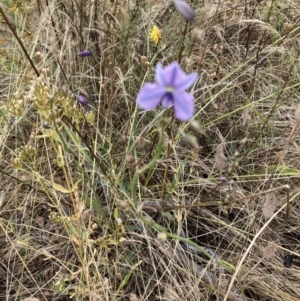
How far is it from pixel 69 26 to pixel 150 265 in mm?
853

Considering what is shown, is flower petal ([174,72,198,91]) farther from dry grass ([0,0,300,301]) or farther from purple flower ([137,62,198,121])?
dry grass ([0,0,300,301])

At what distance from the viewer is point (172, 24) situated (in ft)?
6.08

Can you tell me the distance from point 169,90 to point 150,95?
→ 0.08 feet

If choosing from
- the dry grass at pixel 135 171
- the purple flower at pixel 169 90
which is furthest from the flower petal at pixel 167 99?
the dry grass at pixel 135 171

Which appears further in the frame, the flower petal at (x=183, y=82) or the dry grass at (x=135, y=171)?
the dry grass at (x=135, y=171)

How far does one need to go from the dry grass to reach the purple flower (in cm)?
41

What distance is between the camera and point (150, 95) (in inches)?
24.7

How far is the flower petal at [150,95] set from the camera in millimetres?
620

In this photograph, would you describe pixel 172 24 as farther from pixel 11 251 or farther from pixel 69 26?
pixel 11 251

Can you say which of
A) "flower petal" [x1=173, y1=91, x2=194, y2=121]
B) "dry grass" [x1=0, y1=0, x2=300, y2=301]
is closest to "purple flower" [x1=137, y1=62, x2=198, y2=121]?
"flower petal" [x1=173, y1=91, x2=194, y2=121]

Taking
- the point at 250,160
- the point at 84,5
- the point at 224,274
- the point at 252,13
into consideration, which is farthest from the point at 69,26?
the point at 224,274

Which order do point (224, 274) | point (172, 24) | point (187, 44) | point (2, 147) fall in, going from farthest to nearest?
point (172, 24), point (187, 44), point (2, 147), point (224, 274)

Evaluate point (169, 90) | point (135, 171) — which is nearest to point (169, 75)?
point (169, 90)

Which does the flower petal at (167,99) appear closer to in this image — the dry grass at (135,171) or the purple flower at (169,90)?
the purple flower at (169,90)
